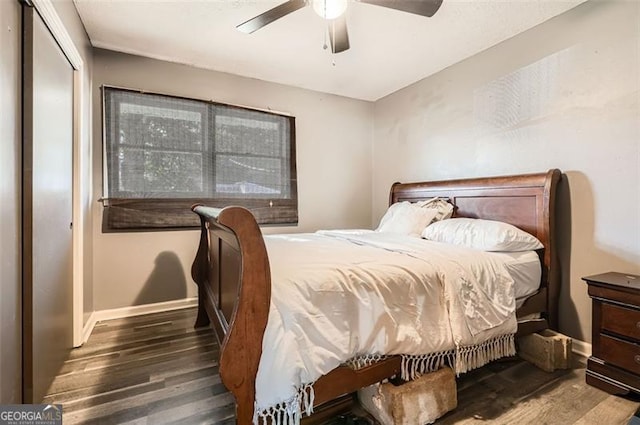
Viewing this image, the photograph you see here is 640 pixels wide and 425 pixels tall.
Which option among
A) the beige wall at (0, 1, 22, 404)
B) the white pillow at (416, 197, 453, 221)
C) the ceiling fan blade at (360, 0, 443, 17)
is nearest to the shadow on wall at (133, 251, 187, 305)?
the beige wall at (0, 1, 22, 404)

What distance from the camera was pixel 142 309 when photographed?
2.90 meters

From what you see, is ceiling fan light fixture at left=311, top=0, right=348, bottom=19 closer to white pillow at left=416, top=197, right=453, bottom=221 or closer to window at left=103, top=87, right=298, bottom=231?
window at left=103, top=87, right=298, bottom=231

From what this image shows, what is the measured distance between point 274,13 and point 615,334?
110 inches

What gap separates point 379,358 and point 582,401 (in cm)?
123

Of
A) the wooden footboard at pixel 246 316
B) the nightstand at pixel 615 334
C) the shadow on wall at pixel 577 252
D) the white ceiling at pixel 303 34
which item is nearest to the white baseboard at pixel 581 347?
the shadow on wall at pixel 577 252

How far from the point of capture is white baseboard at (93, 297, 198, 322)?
276 cm

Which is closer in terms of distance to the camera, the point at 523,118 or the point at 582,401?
the point at 582,401

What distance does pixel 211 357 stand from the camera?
6.79ft

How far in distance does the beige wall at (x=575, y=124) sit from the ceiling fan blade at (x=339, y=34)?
149 centimetres

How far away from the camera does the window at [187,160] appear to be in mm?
2783

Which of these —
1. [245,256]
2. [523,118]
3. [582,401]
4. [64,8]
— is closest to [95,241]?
[64,8]

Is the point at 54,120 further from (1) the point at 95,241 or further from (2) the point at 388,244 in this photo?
(2) the point at 388,244

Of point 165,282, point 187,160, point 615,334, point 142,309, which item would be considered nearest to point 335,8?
point 187,160

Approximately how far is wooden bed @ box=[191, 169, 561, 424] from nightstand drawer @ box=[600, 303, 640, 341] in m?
0.35
